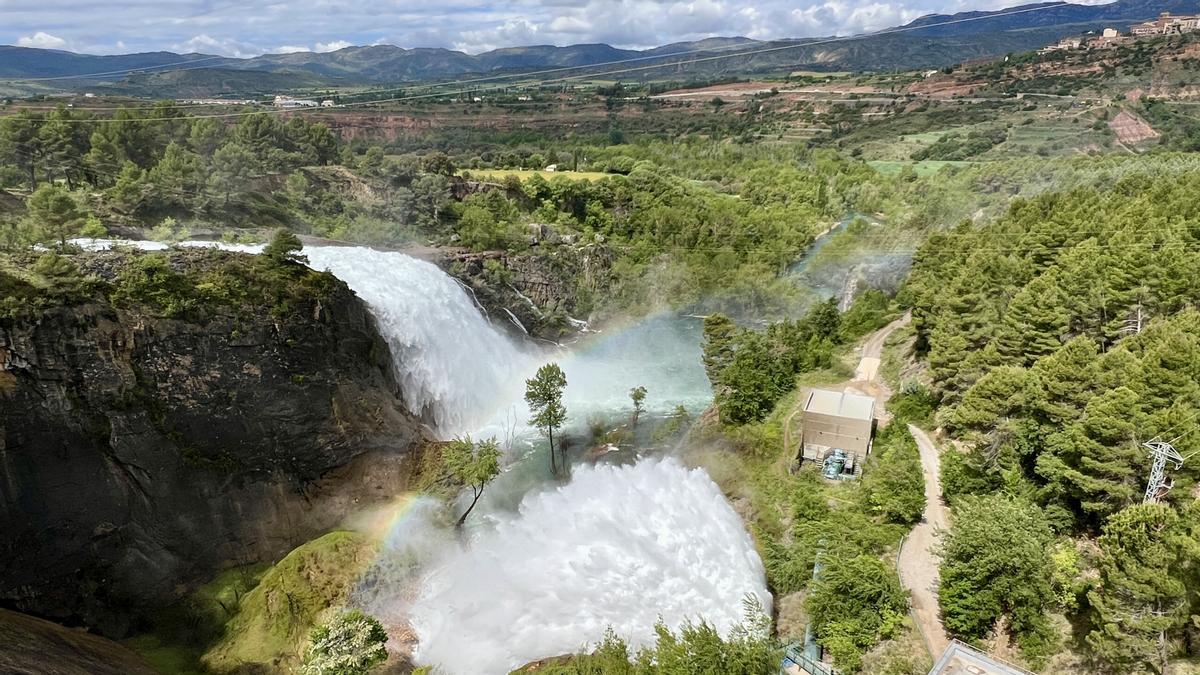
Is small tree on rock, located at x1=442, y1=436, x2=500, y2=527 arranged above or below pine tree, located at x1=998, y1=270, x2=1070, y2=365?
below

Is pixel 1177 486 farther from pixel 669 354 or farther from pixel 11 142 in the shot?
pixel 11 142

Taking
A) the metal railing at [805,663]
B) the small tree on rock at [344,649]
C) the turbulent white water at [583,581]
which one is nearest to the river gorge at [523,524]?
the turbulent white water at [583,581]

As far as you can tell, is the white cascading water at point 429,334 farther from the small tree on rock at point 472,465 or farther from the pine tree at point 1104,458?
the pine tree at point 1104,458

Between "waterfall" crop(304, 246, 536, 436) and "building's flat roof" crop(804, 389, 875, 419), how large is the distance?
15930 millimetres

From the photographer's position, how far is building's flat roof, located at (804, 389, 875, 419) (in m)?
27.9

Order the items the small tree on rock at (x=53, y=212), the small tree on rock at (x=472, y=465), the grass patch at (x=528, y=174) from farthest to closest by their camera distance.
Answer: the grass patch at (x=528, y=174) → the small tree on rock at (x=53, y=212) → the small tree on rock at (x=472, y=465)

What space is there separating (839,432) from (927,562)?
7436mm

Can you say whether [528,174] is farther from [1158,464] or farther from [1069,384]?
[1158,464]

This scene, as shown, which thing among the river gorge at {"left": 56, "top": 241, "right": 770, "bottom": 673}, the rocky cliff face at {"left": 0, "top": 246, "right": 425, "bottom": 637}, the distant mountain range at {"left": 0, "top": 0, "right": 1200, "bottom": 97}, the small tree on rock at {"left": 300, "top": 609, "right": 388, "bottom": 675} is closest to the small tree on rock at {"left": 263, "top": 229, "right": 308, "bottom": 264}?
the rocky cliff face at {"left": 0, "top": 246, "right": 425, "bottom": 637}

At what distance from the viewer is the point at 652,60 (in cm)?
10506

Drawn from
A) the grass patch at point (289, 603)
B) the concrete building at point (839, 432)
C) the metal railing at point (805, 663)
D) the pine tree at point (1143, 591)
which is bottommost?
the grass patch at point (289, 603)

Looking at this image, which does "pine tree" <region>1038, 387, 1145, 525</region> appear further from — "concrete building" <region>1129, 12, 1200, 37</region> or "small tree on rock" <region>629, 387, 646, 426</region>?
"concrete building" <region>1129, 12, 1200, 37</region>

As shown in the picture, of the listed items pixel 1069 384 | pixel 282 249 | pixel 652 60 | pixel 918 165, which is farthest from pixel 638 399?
pixel 652 60

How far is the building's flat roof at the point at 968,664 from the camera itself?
595 inches
